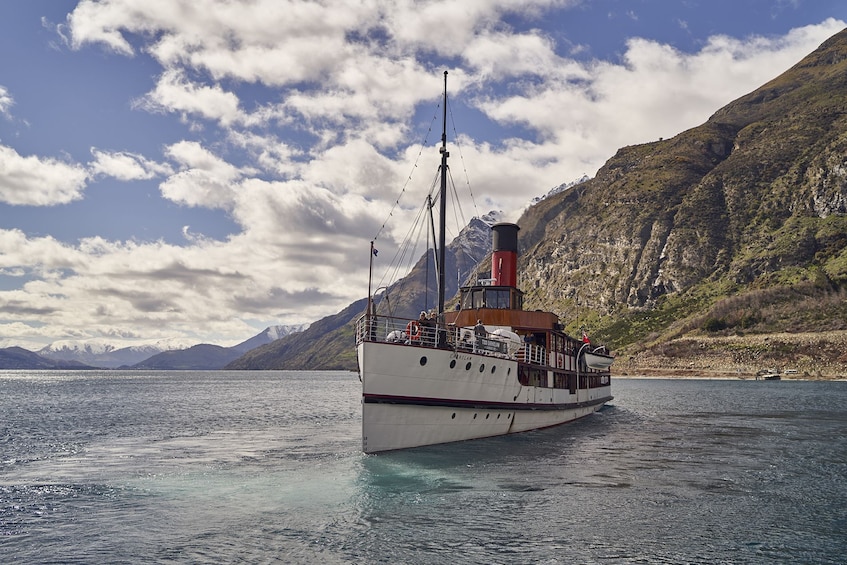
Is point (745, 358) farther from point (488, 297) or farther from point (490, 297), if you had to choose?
point (488, 297)

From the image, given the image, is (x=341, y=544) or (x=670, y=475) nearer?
(x=341, y=544)

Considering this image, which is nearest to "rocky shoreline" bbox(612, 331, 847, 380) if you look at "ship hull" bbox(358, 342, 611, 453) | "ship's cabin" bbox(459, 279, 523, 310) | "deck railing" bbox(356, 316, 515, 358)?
"ship's cabin" bbox(459, 279, 523, 310)

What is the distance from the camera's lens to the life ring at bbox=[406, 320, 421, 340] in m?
29.1

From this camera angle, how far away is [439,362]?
29547 millimetres

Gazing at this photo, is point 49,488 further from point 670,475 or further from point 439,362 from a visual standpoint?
point 670,475

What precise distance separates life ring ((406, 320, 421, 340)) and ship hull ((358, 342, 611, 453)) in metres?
0.81

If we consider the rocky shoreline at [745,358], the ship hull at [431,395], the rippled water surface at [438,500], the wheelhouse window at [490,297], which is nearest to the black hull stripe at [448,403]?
the ship hull at [431,395]

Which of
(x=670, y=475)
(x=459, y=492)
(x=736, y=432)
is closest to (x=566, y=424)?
(x=736, y=432)

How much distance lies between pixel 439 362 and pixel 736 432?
26.6 m

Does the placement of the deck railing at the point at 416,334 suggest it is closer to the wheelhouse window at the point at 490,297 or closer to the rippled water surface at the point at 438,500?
the rippled water surface at the point at 438,500

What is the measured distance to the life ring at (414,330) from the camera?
29.1 meters

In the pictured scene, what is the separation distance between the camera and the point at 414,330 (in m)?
30.0

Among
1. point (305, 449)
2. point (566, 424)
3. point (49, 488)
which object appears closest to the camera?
point (49, 488)

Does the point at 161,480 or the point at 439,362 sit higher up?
the point at 439,362
